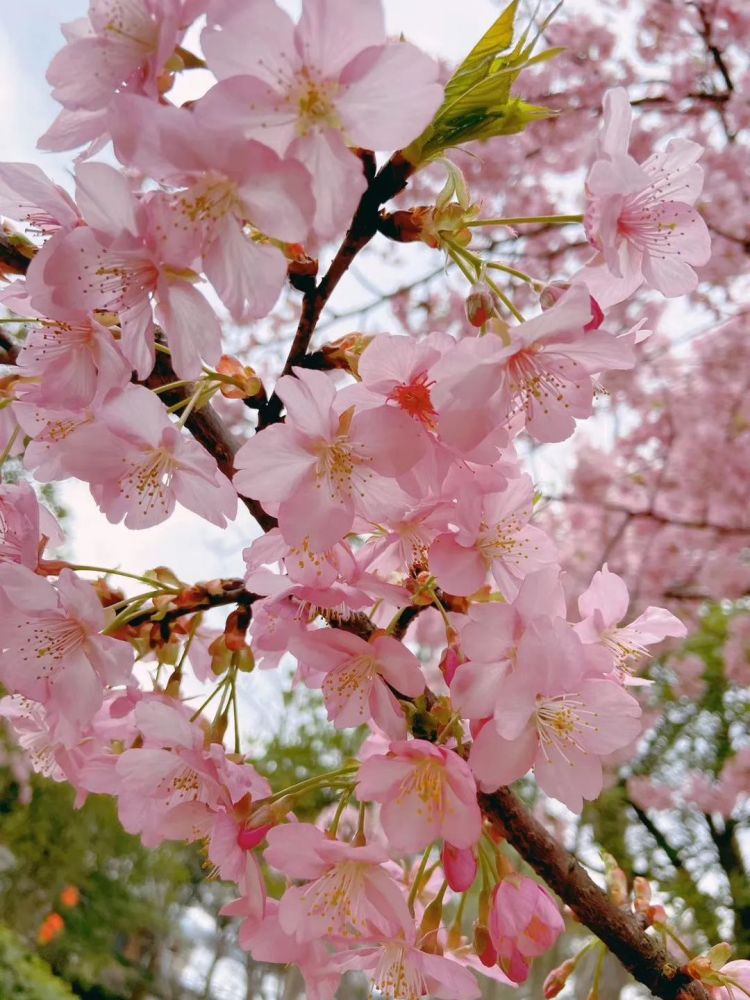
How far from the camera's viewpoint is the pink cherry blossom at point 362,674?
65 cm

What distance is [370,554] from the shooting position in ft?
2.27

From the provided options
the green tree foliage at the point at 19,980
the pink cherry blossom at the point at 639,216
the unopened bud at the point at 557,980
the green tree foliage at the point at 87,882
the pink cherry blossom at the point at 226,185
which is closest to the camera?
the pink cherry blossom at the point at 226,185

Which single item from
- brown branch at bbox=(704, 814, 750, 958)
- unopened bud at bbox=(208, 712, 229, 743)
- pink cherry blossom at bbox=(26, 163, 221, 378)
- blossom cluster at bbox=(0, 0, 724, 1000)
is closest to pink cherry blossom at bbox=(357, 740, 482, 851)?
blossom cluster at bbox=(0, 0, 724, 1000)

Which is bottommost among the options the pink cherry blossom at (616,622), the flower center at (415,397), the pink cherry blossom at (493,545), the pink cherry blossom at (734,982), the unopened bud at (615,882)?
the pink cherry blossom at (734,982)

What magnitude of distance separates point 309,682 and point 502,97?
21.7 inches

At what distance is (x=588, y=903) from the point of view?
0.79 m

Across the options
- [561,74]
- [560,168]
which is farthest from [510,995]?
[561,74]

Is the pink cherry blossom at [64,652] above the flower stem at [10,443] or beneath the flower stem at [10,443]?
beneath

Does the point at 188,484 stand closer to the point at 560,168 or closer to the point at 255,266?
the point at 255,266

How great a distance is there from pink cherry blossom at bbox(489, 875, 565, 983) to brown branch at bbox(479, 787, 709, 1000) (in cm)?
6

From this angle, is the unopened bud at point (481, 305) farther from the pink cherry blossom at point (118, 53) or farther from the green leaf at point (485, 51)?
the pink cherry blossom at point (118, 53)

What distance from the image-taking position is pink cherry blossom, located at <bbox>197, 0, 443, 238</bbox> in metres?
0.47

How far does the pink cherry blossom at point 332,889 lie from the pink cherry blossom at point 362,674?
0.33 ft

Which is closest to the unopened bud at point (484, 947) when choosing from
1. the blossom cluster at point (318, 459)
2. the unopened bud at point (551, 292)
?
the blossom cluster at point (318, 459)
